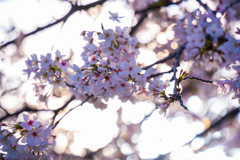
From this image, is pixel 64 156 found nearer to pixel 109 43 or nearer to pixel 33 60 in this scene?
pixel 33 60

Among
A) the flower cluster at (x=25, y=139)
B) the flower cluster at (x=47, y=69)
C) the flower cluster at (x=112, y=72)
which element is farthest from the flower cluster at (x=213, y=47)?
the flower cluster at (x=25, y=139)

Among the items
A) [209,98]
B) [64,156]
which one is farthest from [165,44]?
[64,156]

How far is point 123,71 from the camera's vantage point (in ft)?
3.76

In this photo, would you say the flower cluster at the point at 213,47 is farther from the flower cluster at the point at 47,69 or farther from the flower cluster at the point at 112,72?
the flower cluster at the point at 47,69

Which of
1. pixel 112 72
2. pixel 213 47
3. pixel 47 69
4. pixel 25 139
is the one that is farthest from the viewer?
pixel 213 47

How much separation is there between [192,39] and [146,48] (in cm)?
223

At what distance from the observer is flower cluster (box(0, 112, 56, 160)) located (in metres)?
1.33

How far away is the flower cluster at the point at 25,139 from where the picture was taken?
1.33 meters

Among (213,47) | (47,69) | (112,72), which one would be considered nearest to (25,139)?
(47,69)

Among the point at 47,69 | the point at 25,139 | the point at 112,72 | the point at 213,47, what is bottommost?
the point at 25,139

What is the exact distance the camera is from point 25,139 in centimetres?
132

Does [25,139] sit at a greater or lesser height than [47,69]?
lesser

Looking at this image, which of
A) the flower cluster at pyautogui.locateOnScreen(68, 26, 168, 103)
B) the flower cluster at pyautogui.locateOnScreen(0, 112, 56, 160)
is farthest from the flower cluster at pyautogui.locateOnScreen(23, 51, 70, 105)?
the flower cluster at pyautogui.locateOnScreen(0, 112, 56, 160)

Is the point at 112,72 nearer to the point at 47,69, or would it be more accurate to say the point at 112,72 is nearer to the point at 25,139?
the point at 47,69
